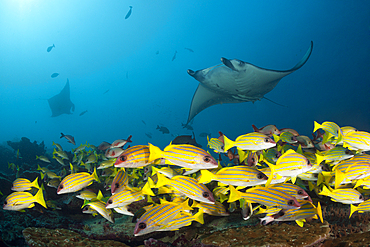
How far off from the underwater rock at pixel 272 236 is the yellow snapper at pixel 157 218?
122cm

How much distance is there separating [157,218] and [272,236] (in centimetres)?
194

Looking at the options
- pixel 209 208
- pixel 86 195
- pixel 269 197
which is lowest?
pixel 86 195

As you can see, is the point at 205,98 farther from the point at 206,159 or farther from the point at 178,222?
the point at 178,222

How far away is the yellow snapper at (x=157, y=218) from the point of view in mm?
1788

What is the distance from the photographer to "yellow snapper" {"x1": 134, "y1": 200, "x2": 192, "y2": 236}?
5.87 feet

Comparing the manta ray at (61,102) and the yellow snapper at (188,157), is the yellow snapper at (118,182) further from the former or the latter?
the manta ray at (61,102)

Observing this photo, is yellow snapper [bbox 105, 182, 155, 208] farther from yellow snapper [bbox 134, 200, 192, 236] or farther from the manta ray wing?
the manta ray wing

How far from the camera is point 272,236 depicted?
2.49m

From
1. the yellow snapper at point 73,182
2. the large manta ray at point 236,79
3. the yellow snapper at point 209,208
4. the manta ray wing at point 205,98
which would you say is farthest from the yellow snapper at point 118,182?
the manta ray wing at point 205,98

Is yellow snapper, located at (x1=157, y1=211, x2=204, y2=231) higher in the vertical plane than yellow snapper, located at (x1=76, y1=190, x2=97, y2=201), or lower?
higher

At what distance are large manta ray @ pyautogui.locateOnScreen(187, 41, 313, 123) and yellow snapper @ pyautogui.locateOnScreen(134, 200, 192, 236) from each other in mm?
6335

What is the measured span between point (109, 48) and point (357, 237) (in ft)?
250

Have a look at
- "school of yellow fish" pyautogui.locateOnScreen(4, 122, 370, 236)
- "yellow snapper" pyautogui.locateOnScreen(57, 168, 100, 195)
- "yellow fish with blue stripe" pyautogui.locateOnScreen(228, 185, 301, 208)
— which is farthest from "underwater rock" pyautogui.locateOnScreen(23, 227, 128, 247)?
"yellow fish with blue stripe" pyautogui.locateOnScreen(228, 185, 301, 208)

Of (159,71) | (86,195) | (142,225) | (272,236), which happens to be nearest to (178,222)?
(142,225)
